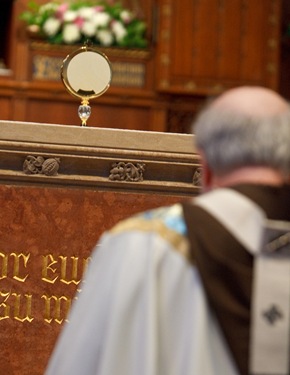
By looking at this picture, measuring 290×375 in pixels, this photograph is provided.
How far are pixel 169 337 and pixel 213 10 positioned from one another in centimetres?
740

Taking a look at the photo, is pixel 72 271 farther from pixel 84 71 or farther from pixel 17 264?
pixel 84 71

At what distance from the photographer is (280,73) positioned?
11.1 metres

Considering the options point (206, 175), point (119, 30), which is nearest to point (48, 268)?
point (206, 175)

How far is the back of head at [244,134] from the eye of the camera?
251 cm

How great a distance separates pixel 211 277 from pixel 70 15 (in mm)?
6926

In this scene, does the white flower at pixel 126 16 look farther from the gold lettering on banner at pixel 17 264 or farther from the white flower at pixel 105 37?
the gold lettering on banner at pixel 17 264

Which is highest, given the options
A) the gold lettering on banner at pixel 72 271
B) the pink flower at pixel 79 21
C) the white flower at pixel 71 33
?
the pink flower at pixel 79 21

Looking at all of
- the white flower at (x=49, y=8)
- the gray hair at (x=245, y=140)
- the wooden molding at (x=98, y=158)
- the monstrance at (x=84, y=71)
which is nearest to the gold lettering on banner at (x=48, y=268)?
the wooden molding at (x=98, y=158)

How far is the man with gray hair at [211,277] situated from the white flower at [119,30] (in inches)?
272

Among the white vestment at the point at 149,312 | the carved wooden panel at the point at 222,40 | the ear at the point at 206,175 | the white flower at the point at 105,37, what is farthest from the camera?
the carved wooden panel at the point at 222,40

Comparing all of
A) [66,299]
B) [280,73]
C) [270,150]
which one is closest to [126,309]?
[270,150]

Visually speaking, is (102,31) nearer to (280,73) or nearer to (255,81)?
(255,81)

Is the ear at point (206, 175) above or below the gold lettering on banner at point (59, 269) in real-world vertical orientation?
above

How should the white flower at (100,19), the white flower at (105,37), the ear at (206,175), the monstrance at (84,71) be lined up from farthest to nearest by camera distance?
the white flower at (105,37) < the white flower at (100,19) < the monstrance at (84,71) < the ear at (206,175)
